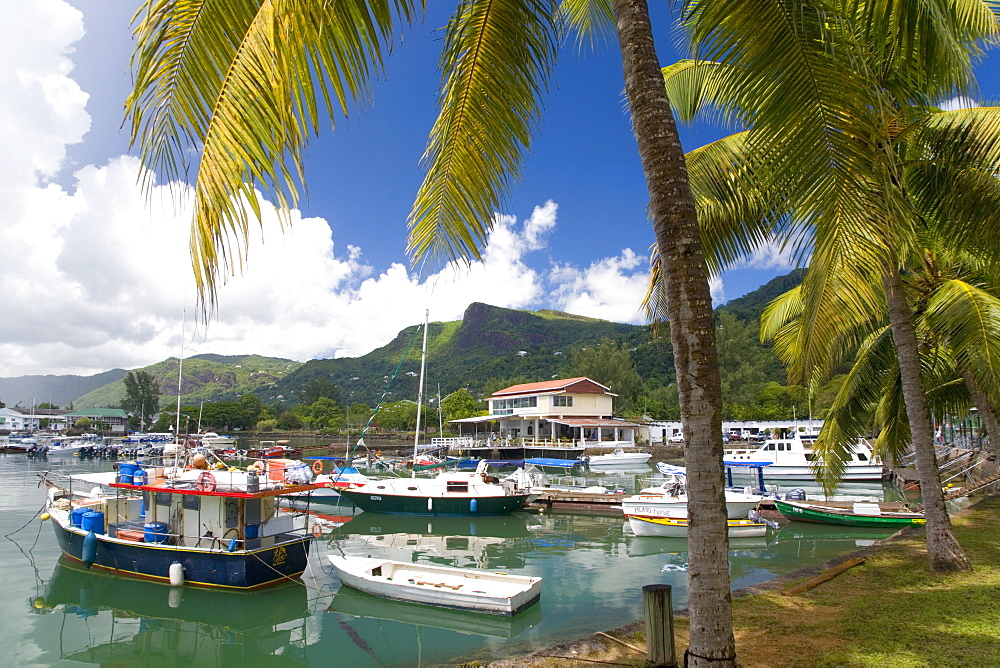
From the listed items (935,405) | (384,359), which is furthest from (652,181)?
(384,359)

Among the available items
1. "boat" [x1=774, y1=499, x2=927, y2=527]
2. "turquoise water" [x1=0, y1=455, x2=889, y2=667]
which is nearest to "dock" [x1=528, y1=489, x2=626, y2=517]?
"turquoise water" [x1=0, y1=455, x2=889, y2=667]

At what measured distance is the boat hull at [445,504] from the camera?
971 inches

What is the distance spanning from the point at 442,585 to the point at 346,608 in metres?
2.25

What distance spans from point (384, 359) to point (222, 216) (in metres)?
183

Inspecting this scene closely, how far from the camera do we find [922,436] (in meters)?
8.88

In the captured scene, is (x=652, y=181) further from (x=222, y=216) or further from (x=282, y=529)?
(x=282, y=529)

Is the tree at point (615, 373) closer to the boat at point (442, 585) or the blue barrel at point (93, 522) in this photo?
the boat at point (442, 585)

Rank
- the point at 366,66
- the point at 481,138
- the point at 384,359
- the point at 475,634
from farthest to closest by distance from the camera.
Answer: the point at 384,359, the point at 475,634, the point at 481,138, the point at 366,66

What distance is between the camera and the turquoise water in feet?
35.3

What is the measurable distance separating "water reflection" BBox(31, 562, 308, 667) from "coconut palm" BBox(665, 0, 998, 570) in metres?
10.5

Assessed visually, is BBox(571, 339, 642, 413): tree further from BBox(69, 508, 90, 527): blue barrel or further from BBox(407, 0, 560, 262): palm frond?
BBox(407, 0, 560, 262): palm frond

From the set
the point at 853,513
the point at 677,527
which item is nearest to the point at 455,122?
the point at 677,527

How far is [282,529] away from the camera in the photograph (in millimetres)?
14930

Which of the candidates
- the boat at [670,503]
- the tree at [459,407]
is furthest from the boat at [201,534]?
the tree at [459,407]
